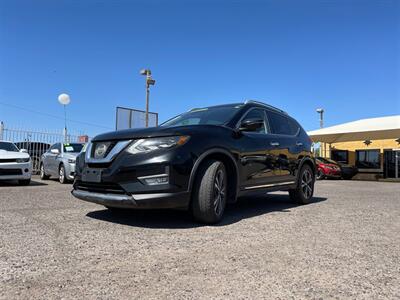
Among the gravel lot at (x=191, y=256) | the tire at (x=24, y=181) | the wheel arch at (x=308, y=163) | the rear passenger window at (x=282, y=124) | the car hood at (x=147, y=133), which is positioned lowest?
the tire at (x=24, y=181)

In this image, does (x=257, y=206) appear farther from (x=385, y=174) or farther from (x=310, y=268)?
(x=385, y=174)

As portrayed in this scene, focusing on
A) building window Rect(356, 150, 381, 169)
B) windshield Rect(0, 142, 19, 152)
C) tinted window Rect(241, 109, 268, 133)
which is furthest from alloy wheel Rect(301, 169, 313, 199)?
building window Rect(356, 150, 381, 169)

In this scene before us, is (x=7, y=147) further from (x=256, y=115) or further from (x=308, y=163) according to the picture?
(x=308, y=163)

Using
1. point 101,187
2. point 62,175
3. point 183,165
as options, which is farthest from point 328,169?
point 101,187

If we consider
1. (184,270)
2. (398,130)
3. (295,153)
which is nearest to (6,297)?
(184,270)

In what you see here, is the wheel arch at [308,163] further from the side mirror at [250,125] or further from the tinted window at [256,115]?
the side mirror at [250,125]

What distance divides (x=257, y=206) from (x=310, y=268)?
3333 millimetres

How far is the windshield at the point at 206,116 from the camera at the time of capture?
5.08m

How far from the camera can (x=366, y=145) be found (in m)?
25.8

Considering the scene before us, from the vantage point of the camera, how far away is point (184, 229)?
4.00 m

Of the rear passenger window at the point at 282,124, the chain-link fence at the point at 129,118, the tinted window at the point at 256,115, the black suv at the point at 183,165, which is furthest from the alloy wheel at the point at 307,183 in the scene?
the chain-link fence at the point at 129,118

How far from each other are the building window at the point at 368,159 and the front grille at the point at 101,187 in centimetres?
2476

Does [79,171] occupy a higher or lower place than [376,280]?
higher

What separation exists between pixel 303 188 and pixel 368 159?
2162cm
